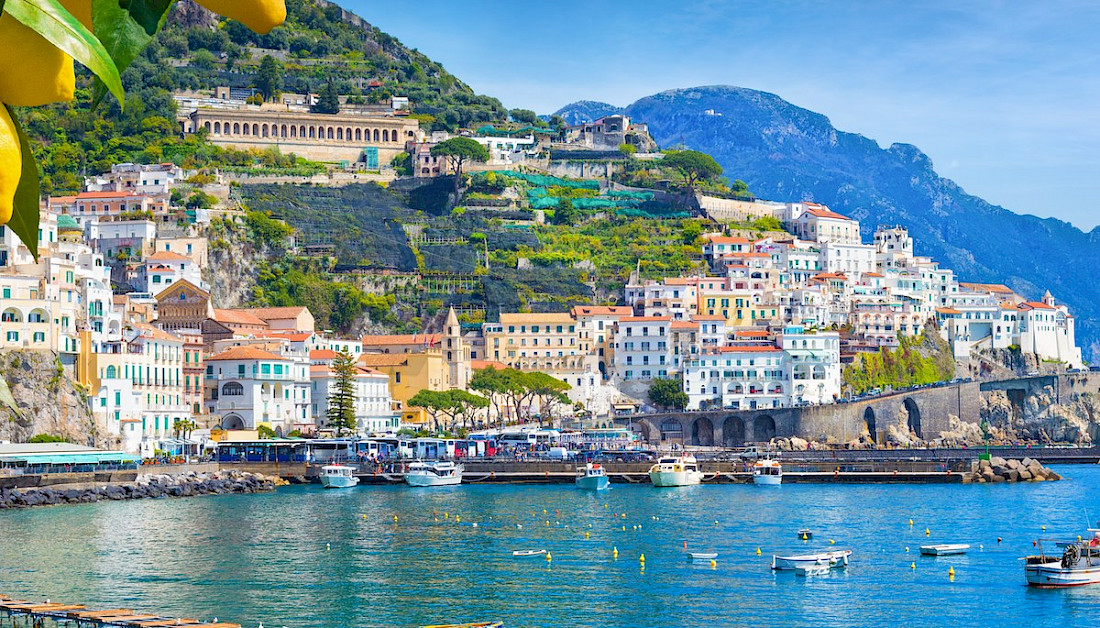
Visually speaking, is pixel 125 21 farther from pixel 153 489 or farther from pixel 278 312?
pixel 278 312

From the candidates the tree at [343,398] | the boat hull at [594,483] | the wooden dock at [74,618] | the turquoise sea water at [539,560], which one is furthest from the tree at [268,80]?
the wooden dock at [74,618]

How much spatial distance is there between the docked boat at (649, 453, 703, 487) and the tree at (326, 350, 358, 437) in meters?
14.9

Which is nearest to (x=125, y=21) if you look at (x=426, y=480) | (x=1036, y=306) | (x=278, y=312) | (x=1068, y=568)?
(x=1068, y=568)

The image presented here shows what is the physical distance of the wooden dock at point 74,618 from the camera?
72.4ft

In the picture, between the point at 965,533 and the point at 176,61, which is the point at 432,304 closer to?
the point at 176,61

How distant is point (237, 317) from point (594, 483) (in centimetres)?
2346

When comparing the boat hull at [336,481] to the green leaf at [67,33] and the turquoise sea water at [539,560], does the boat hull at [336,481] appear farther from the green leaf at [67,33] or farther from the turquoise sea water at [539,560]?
the green leaf at [67,33]

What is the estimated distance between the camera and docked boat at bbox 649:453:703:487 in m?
60.1

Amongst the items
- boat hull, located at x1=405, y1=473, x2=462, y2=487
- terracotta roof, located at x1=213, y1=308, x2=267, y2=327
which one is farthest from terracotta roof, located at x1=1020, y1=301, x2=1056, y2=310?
terracotta roof, located at x1=213, y1=308, x2=267, y2=327

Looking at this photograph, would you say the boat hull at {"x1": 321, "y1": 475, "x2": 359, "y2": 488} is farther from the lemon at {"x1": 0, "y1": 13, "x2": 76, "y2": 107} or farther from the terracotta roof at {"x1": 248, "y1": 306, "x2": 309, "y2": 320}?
the lemon at {"x1": 0, "y1": 13, "x2": 76, "y2": 107}

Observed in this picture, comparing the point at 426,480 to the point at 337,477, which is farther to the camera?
the point at 426,480

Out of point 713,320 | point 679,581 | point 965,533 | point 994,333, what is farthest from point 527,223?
point 679,581

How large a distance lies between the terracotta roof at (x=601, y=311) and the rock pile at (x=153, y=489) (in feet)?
86.5

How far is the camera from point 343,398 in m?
67.9
